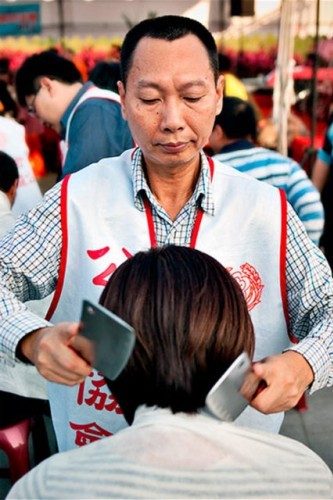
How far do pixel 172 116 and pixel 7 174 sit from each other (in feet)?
5.73

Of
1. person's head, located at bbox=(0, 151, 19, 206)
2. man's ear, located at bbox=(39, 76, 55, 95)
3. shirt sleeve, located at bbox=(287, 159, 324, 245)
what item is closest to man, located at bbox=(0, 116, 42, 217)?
man's ear, located at bbox=(39, 76, 55, 95)

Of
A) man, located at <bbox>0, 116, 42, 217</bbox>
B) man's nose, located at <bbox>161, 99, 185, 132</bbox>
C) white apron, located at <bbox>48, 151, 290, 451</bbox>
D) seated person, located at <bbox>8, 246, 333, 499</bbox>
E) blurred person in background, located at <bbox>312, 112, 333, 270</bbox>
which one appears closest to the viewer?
seated person, located at <bbox>8, 246, 333, 499</bbox>

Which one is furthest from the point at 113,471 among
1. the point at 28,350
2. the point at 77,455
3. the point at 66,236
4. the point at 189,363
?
the point at 66,236

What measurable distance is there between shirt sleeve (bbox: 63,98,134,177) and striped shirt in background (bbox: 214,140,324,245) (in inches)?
23.3

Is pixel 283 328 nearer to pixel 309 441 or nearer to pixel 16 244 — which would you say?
pixel 16 244

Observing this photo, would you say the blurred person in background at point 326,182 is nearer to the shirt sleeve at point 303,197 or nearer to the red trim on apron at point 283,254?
the shirt sleeve at point 303,197

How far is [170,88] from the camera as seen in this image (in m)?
1.61

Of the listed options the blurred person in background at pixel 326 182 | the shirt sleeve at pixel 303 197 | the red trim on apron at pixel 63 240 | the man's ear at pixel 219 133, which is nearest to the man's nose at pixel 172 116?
the red trim on apron at pixel 63 240

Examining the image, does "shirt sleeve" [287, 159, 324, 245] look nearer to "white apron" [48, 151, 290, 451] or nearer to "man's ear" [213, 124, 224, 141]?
"man's ear" [213, 124, 224, 141]

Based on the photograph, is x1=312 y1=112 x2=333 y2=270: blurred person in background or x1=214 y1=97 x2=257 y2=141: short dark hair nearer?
x1=214 y1=97 x2=257 y2=141: short dark hair

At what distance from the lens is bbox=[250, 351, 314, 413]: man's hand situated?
1312 millimetres

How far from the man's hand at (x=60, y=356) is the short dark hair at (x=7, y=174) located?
6.12ft

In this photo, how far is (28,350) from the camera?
1.50 meters

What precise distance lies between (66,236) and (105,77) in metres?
2.77
